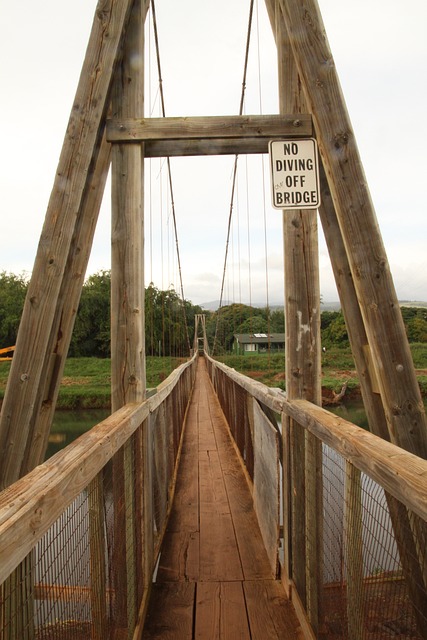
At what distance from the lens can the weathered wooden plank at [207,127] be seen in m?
2.13

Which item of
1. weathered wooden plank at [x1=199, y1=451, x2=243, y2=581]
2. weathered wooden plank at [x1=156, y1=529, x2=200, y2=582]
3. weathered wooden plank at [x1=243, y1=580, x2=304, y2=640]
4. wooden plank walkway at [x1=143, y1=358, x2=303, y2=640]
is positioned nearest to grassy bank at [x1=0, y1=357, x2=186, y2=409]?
weathered wooden plank at [x1=199, y1=451, x2=243, y2=581]

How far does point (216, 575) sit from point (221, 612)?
0.32 m

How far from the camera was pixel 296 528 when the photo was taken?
1.92 m

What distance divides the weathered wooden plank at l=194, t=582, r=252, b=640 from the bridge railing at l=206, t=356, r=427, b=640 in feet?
0.67

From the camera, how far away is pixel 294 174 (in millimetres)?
1975

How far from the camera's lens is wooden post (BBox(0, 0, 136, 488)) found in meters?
1.70

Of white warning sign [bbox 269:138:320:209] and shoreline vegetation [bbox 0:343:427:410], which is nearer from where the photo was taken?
white warning sign [bbox 269:138:320:209]

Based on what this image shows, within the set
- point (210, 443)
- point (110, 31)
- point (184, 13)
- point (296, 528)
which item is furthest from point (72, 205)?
point (184, 13)

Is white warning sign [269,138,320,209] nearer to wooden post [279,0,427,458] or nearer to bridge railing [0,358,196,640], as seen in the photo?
wooden post [279,0,427,458]

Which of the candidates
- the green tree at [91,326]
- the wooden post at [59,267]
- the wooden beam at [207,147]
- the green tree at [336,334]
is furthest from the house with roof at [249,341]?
the wooden post at [59,267]

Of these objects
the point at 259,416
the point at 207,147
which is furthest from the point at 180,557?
the point at 207,147

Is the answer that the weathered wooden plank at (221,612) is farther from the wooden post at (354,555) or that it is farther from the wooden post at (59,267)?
the wooden post at (59,267)

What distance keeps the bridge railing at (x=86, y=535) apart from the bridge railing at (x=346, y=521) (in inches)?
Answer: 22.1

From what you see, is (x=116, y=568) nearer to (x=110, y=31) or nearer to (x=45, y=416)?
(x=45, y=416)
